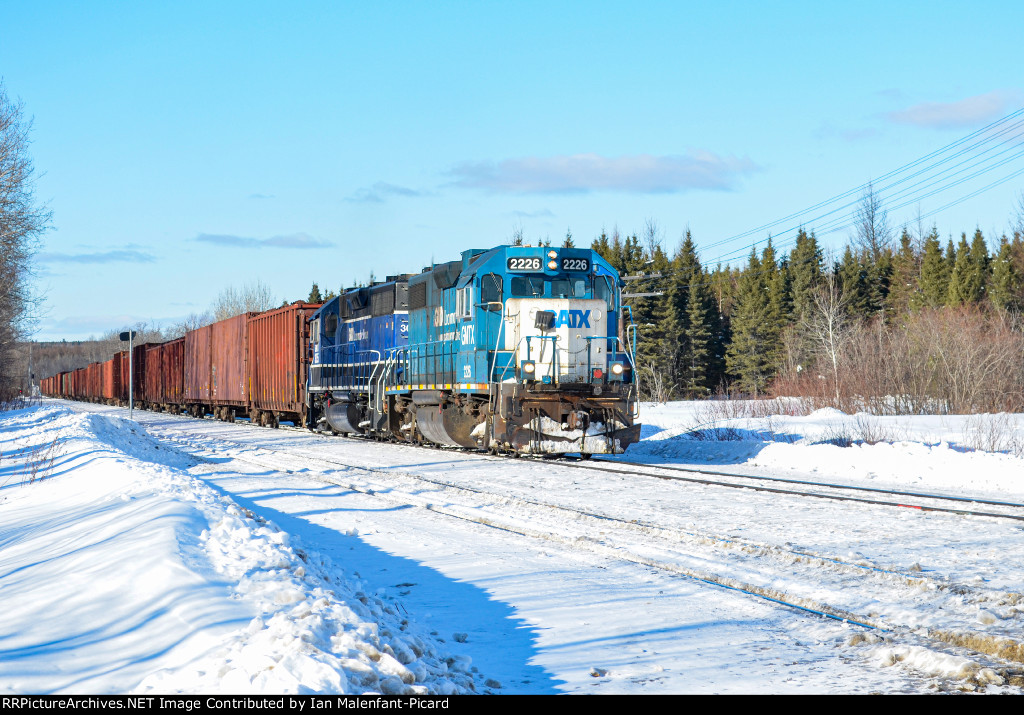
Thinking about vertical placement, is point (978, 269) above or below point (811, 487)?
above

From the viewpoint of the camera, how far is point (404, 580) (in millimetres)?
6871

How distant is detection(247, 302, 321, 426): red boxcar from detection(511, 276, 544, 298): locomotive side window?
41.6ft

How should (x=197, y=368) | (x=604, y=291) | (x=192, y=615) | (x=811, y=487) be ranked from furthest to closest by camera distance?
1. (x=197, y=368)
2. (x=604, y=291)
3. (x=811, y=487)
4. (x=192, y=615)

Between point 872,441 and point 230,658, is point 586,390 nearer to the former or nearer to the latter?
point 872,441

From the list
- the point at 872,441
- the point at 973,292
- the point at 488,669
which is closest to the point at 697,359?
the point at 973,292

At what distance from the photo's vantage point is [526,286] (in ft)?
54.3

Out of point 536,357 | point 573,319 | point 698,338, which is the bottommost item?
point 536,357

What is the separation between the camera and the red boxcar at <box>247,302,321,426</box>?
2778 cm

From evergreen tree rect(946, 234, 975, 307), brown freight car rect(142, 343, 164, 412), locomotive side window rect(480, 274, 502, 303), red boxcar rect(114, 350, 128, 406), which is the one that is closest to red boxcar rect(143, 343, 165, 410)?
brown freight car rect(142, 343, 164, 412)

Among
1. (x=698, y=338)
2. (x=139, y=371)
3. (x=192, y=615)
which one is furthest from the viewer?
(x=698, y=338)

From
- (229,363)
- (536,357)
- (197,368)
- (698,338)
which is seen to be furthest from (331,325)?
(698,338)

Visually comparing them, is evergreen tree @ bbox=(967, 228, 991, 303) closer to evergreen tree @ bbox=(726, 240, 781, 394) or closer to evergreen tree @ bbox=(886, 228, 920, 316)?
evergreen tree @ bbox=(886, 228, 920, 316)

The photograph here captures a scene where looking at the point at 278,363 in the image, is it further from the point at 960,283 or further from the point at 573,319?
the point at 960,283

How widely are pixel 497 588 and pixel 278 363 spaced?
24315mm
